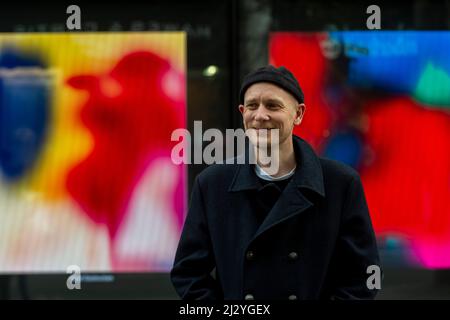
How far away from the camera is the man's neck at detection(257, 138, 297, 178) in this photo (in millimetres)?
2787

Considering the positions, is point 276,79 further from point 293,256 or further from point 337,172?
point 293,256

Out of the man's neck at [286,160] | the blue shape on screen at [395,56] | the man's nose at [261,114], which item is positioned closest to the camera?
the man's nose at [261,114]

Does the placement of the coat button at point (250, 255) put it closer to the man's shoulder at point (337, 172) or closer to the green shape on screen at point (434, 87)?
the man's shoulder at point (337, 172)

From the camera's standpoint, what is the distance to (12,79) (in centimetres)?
662

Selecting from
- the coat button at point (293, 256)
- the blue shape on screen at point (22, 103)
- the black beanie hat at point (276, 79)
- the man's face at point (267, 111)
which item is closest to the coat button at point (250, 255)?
the coat button at point (293, 256)

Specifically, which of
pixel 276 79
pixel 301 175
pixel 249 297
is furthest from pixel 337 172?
pixel 249 297

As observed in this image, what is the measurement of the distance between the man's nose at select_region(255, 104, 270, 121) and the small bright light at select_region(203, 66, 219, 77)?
157 inches

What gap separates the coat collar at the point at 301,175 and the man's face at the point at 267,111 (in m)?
0.13

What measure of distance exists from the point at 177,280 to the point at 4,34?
14.8 ft

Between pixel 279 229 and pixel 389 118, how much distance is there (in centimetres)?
416

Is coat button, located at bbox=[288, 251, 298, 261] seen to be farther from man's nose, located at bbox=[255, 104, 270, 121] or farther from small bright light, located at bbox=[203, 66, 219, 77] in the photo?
small bright light, located at bbox=[203, 66, 219, 77]

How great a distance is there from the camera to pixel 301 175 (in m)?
2.76

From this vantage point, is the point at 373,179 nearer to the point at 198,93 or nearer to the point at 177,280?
the point at 198,93

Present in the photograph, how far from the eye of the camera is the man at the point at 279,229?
271cm
